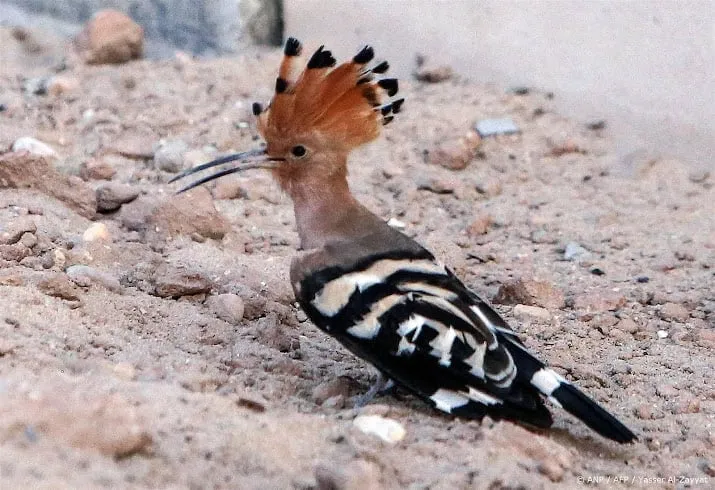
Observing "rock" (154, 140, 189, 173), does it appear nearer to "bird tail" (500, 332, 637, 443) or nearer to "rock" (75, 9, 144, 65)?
"rock" (75, 9, 144, 65)

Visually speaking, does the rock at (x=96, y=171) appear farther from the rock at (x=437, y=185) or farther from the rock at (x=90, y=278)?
the rock at (x=437, y=185)

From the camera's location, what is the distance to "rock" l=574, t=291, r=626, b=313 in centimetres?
304

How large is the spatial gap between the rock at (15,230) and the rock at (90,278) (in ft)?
0.58

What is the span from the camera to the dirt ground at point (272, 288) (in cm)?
184

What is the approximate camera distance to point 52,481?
149cm

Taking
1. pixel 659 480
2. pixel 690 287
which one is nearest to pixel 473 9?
pixel 690 287

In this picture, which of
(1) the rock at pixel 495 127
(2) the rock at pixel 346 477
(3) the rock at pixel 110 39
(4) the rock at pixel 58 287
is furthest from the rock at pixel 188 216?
(3) the rock at pixel 110 39

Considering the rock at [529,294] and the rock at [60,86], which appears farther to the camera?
the rock at [60,86]

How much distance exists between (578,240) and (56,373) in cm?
211

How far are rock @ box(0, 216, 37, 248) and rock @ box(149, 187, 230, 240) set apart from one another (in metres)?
0.42

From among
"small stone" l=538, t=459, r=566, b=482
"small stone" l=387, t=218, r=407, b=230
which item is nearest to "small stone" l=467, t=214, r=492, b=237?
"small stone" l=387, t=218, r=407, b=230

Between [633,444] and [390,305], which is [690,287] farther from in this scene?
[390,305]

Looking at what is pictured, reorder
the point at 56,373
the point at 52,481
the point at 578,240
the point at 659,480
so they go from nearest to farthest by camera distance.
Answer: the point at 52,481 < the point at 56,373 < the point at 659,480 < the point at 578,240

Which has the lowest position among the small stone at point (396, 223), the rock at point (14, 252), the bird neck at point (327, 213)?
the small stone at point (396, 223)
